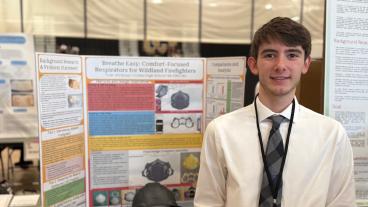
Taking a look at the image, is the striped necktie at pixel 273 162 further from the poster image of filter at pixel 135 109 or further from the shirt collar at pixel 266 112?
the poster image of filter at pixel 135 109

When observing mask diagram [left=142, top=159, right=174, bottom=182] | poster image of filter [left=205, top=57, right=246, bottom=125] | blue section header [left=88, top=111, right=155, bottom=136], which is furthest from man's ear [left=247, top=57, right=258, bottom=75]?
mask diagram [left=142, top=159, right=174, bottom=182]

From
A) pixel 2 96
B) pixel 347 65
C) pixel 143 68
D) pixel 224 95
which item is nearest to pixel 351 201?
pixel 347 65

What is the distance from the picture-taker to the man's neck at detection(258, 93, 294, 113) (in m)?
1.50

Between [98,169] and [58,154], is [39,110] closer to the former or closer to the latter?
[58,154]

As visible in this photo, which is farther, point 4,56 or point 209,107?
point 4,56

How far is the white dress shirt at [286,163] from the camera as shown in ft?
4.72

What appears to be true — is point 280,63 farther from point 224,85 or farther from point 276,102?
point 224,85


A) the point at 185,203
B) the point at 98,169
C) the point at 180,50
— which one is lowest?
the point at 185,203

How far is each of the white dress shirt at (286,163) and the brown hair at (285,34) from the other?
285mm

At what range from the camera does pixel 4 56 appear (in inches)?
135

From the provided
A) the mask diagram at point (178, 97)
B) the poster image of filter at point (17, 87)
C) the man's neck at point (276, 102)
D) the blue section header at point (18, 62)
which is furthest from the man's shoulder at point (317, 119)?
the blue section header at point (18, 62)

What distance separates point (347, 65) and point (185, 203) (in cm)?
137

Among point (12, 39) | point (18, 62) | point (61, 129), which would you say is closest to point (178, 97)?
point (61, 129)

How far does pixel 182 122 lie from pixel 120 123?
0.43 metres
